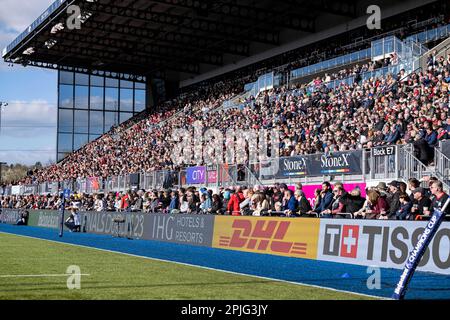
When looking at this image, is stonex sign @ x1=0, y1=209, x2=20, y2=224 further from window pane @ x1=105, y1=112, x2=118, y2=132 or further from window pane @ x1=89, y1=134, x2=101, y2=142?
window pane @ x1=105, y1=112, x2=118, y2=132

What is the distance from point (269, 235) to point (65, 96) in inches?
2028

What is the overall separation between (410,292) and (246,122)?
86.3 feet

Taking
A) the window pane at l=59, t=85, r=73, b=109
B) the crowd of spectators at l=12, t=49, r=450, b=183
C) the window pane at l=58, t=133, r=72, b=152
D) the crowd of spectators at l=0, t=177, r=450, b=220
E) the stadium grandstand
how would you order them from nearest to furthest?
the crowd of spectators at l=0, t=177, r=450, b=220 → the stadium grandstand → the crowd of spectators at l=12, t=49, r=450, b=183 → the window pane at l=58, t=133, r=72, b=152 → the window pane at l=59, t=85, r=73, b=109

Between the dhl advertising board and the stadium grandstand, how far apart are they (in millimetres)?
263

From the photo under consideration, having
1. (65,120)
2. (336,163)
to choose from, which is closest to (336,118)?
(336,163)

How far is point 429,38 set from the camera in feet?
110

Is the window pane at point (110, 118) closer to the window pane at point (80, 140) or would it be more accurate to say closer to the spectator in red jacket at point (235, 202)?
the window pane at point (80, 140)

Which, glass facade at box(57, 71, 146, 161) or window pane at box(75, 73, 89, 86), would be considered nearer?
glass facade at box(57, 71, 146, 161)

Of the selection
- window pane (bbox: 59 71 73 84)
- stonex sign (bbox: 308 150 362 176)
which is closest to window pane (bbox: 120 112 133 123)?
window pane (bbox: 59 71 73 84)

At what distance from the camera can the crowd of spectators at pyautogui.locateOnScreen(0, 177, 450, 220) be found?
49.0 ft

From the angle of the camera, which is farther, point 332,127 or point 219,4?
point 219,4
